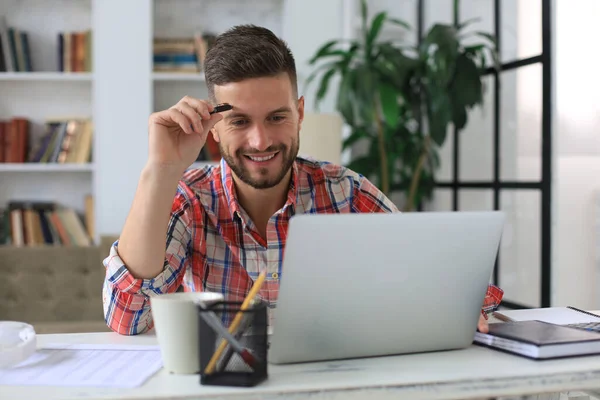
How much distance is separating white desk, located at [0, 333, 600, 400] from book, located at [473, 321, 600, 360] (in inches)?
0.6

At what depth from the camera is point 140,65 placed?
392 cm

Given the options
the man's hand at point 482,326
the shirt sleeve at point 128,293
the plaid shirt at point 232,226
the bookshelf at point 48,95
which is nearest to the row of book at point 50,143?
the bookshelf at point 48,95

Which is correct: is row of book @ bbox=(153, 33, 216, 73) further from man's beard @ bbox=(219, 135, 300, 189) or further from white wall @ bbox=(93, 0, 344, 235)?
man's beard @ bbox=(219, 135, 300, 189)

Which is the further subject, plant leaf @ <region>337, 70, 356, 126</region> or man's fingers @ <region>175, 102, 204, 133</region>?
plant leaf @ <region>337, 70, 356, 126</region>

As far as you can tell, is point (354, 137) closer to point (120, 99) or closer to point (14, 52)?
point (120, 99)

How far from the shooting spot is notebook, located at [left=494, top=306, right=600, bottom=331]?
128cm

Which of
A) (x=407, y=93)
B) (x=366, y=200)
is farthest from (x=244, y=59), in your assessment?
(x=407, y=93)

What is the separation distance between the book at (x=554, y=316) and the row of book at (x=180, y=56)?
2.97m

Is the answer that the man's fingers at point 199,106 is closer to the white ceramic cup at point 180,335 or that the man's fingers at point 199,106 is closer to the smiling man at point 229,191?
the smiling man at point 229,191

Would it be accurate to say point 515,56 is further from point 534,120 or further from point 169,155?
point 169,155

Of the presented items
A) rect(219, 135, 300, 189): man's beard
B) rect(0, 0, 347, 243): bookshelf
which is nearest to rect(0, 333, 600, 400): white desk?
rect(219, 135, 300, 189): man's beard

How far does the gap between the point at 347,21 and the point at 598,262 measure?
1984 mm

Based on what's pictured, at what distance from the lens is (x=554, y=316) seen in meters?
1.36

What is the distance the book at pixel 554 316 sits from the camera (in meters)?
1.30
